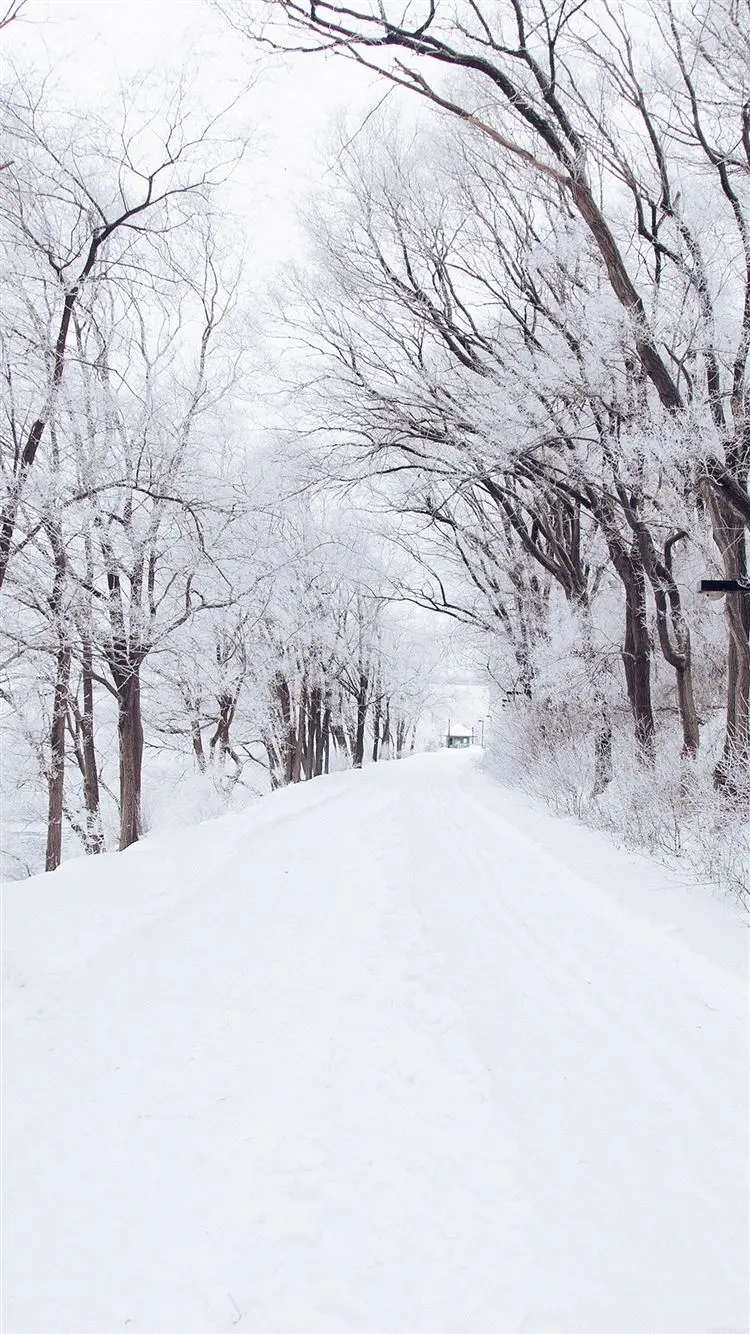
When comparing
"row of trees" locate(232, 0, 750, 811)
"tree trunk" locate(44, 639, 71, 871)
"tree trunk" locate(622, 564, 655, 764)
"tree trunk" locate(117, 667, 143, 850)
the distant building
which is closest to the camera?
"row of trees" locate(232, 0, 750, 811)

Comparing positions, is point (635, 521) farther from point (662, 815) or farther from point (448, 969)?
point (448, 969)

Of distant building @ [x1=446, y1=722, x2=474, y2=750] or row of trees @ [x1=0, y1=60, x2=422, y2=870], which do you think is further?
distant building @ [x1=446, y1=722, x2=474, y2=750]

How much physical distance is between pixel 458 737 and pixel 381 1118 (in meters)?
98.3

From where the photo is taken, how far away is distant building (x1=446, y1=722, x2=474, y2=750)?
99.6 meters

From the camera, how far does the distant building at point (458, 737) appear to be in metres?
99.6

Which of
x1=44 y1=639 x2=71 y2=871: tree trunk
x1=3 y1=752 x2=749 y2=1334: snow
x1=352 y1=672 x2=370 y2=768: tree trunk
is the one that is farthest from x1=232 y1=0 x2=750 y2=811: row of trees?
x1=352 y1=672 x2=370 y2=768: tree trunk

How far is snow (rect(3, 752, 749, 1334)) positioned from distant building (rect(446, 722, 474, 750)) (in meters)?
94.2

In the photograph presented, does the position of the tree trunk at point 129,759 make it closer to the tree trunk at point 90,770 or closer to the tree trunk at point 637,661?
the tree trunk at point 90,770

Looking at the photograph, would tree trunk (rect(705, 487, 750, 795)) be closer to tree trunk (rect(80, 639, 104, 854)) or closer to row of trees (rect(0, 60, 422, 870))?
row of trees (rect(0, 60, 422, 870))

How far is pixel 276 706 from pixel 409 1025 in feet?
72.7

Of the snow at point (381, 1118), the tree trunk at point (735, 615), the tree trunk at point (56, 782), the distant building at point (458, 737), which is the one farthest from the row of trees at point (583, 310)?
the distant building at point (458, 737)

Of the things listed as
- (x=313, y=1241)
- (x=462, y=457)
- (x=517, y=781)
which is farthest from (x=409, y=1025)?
(x=517, y=781)

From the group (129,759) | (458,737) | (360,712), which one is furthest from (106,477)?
(458,737)

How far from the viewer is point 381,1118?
9.24 feet
